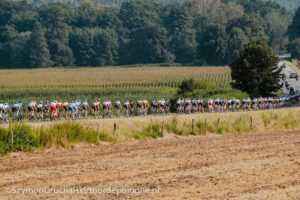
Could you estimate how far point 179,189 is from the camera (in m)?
25.6

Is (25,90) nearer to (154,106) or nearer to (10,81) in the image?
(10,81)

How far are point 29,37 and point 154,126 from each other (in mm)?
157327

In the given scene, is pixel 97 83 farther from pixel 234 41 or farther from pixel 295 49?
pixel 295 49

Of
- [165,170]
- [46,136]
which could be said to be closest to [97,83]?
[46,136]

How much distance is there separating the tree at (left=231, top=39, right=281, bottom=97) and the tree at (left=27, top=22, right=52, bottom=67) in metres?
99.7

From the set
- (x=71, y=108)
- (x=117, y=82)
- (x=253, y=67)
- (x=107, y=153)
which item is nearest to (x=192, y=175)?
(x=107, y=153)

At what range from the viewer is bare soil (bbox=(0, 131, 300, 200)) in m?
25.0

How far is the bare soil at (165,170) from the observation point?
25.0 metres

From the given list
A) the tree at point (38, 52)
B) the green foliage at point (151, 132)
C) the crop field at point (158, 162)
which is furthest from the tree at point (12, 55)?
the green foliage at point (151, 132)

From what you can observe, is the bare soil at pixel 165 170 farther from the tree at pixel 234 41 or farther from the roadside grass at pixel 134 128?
the tree at pixel 234 41

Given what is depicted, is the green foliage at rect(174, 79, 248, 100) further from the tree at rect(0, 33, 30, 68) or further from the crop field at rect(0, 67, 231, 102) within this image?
the tree at rect(0, 33, 30, 68)

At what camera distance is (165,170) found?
30328 mm

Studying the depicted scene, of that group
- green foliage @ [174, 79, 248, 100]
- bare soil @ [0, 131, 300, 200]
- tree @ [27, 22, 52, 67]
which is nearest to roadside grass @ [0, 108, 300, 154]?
bare soil @ [0, 131, 300, 200]

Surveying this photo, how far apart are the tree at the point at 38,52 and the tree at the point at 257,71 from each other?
327ft
